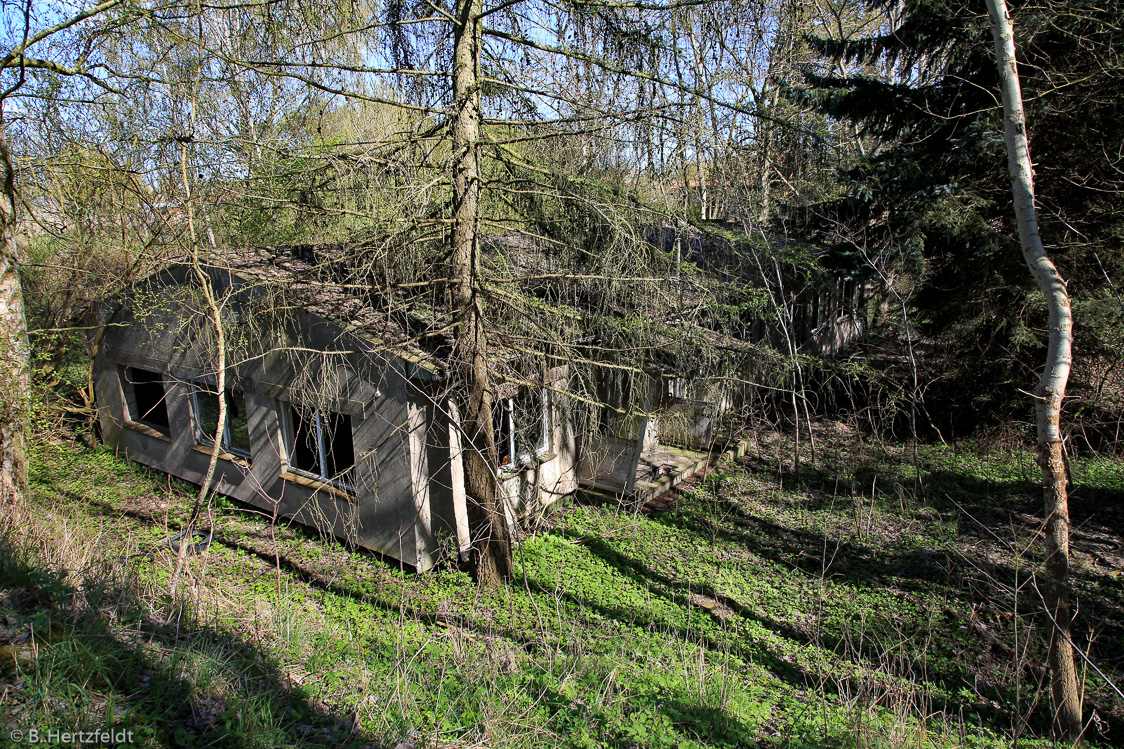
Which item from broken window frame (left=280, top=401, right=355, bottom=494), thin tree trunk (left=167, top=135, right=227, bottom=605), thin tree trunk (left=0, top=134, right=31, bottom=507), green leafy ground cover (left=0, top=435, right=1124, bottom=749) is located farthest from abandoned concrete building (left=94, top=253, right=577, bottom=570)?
thin tree trunk (left=0, top=134, right=31, bottom=507)

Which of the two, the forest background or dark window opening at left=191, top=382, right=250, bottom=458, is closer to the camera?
the forest background

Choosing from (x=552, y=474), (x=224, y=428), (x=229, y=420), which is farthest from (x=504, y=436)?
(x=229, y=420)

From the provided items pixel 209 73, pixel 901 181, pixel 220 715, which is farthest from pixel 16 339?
pixel 901 181

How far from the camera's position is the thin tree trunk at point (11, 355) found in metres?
7.36

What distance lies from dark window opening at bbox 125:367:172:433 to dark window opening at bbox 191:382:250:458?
1267mm

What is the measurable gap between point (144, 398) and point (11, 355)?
3554mm

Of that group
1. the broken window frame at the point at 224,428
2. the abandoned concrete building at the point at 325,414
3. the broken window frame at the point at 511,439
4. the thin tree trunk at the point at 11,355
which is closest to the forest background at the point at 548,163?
the thin tree trunk at the point at 11,355

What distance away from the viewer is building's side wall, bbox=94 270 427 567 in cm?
716

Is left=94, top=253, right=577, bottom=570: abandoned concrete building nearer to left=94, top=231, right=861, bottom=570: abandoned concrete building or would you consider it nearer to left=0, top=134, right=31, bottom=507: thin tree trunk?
left=94, top=231, right=861, bottom=570: abandoned concrete building

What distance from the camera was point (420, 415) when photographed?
7074 mm

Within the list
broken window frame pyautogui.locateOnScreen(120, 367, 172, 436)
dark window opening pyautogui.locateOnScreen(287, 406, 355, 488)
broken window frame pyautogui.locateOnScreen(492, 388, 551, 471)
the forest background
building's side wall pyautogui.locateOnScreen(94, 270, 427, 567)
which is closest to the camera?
the forest background

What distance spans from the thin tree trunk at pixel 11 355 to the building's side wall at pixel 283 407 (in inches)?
49.9

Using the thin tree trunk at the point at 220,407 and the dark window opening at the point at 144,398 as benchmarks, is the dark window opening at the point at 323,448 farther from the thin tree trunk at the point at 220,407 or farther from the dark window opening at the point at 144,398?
the dark window opening at the point at 144,398

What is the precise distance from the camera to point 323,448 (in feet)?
26.6
